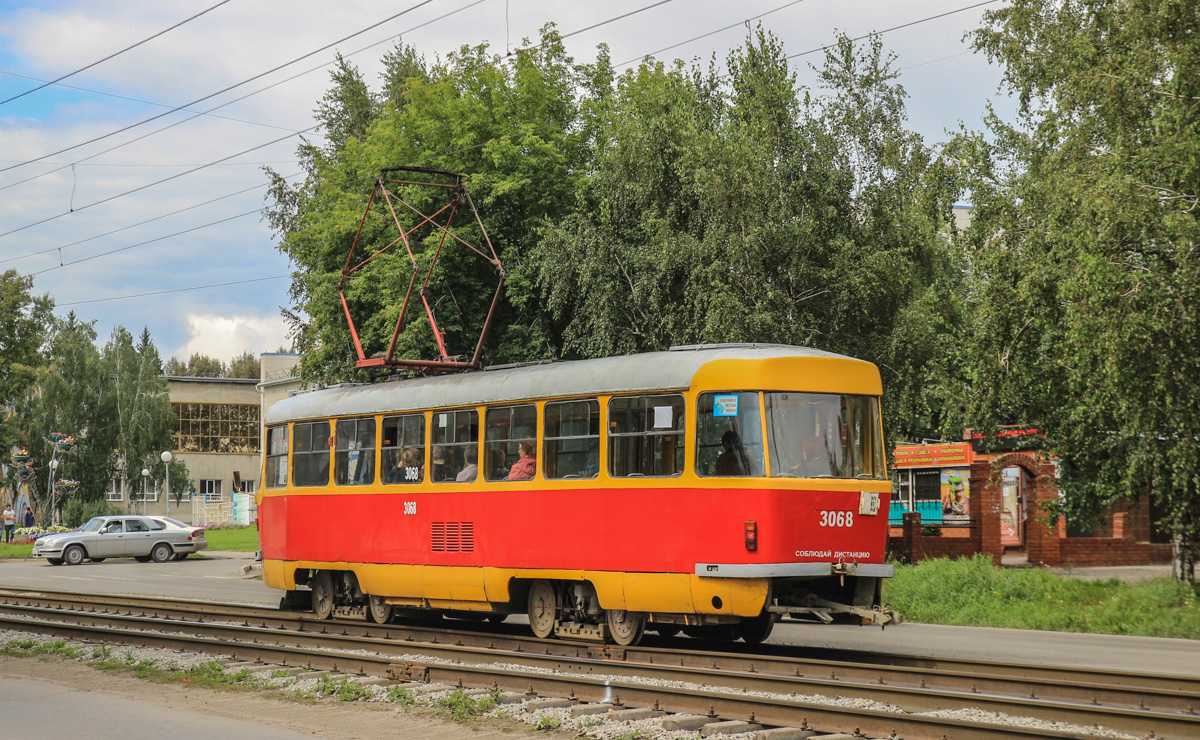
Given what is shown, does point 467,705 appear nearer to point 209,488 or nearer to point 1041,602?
point 1041,602

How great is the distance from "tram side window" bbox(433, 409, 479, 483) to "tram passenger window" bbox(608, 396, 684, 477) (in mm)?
2333

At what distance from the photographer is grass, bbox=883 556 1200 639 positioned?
17.5 metres

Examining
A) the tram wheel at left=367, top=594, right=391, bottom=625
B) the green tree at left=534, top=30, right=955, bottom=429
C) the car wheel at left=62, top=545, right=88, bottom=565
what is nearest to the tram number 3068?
the tram wheel at left=367, top=594, right=391, bottom=625

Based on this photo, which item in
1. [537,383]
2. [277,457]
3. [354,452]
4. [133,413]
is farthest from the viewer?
[133,413]

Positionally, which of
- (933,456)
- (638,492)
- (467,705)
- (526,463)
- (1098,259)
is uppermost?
(1098,259)

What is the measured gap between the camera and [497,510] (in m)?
14.0

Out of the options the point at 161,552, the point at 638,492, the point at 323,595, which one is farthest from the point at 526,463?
the point at 161,552

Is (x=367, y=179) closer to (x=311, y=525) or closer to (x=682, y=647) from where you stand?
(x=311, y=525)

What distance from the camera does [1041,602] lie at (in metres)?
18.8

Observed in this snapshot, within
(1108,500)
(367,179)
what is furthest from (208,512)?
(1108,500)

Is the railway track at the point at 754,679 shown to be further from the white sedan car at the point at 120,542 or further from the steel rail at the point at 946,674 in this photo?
the white sedan car at the point at 120,542

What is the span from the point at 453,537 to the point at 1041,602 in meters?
9.45

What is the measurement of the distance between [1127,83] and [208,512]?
6992 cm

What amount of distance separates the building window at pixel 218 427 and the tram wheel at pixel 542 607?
262 feet
